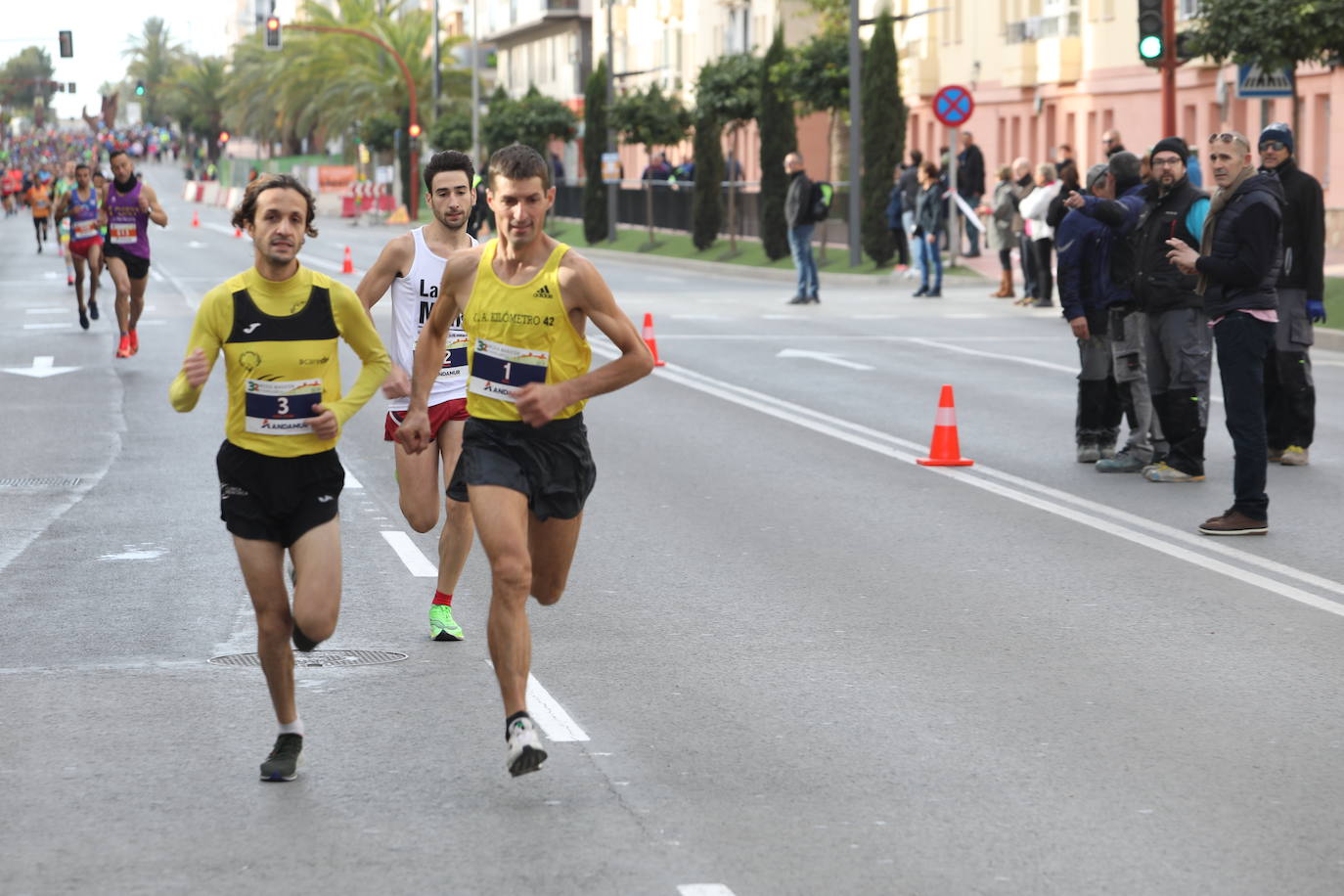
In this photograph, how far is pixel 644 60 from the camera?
86.8 meters

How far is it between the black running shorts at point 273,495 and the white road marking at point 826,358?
1508 centimetres

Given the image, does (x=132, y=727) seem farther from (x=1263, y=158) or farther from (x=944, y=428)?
(x=1263, y=158)

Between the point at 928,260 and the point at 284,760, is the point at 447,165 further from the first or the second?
the point at 928,260

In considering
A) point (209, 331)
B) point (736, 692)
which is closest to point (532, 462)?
point (209, 331)

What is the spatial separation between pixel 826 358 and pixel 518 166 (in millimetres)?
16253

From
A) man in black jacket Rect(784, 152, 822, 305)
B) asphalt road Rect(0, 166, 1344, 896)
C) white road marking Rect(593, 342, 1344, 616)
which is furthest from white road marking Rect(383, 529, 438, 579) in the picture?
man in black jacket Rect(784, 152, 822, 305)

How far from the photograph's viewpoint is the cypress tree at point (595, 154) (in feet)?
183

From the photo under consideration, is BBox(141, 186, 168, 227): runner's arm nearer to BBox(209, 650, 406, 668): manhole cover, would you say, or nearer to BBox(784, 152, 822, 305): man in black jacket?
BBox(784, 152, 822, 305): man in black jacket

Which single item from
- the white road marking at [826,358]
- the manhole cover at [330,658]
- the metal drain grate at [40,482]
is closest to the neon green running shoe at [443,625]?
the manhole cover at [330,658]

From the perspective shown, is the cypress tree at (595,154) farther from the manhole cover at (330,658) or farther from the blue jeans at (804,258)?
the manhole cover at (330,658)

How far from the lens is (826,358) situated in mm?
22859

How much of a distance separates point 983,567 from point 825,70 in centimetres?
3317

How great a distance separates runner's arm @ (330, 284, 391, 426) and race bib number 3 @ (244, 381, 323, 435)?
12cm

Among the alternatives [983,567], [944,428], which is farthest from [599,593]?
[944,428]
